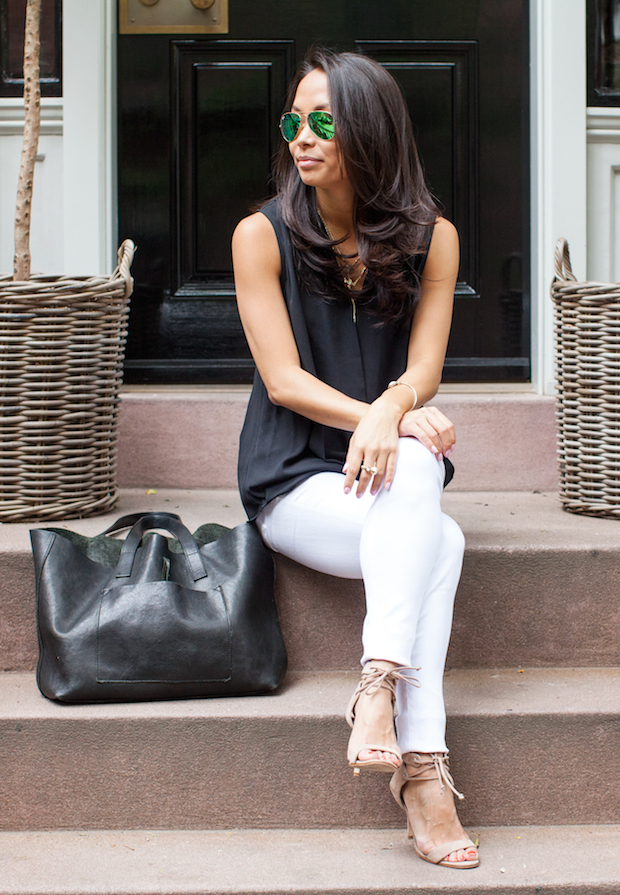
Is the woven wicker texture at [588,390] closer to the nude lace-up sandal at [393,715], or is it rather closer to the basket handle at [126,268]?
the nude lace-up sandal at [393,715]

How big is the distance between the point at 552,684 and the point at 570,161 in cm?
160

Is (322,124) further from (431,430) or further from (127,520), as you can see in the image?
(127,520)

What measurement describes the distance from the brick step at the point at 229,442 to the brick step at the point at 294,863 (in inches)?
43.4

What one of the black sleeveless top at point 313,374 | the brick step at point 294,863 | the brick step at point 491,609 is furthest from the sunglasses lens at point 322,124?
the brick step at point 294,863

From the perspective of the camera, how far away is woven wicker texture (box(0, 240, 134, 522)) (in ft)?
5.97

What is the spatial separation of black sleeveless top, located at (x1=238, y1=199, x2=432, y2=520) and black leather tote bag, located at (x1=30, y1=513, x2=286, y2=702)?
0.49ft

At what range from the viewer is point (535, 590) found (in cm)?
168

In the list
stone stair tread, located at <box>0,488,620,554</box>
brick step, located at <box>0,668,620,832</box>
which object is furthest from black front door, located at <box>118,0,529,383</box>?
brick step, located at <box>0,668,620,832</box>

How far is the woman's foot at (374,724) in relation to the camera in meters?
1.25

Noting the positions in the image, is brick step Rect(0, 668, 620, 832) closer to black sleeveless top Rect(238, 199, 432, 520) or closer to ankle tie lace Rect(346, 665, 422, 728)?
ankle tie lace Rect(346, 665, 422, 728)

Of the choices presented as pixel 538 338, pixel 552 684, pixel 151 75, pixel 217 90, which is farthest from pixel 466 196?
pixel 552 684

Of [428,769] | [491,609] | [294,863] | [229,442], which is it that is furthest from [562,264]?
[294,863]

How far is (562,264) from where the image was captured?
200cm

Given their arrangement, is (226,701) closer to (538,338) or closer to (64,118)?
(538,338)
